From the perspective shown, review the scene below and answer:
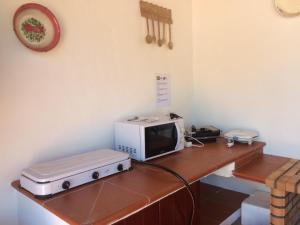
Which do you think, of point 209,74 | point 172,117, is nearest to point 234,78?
point 209,74

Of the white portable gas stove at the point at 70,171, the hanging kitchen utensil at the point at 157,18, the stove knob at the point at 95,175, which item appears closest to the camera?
the white portable gas stove at the point at 70,171

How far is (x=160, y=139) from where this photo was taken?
1.66 meters

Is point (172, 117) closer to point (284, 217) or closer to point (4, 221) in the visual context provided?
point (284, 217)

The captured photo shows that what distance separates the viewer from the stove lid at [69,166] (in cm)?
116

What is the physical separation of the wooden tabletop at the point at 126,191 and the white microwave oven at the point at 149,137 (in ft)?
0.23

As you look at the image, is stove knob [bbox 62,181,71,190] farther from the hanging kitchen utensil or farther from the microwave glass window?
the hanging kitchen utensil

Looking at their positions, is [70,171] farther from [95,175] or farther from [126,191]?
[126,191]

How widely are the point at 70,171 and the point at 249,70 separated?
1585 mm

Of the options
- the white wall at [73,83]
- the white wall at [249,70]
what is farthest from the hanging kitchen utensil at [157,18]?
the white wall at [249,70]

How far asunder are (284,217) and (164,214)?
633mm

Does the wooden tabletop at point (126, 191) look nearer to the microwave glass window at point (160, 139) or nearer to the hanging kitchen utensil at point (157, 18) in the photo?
the microwave glass window at point (160, 139)

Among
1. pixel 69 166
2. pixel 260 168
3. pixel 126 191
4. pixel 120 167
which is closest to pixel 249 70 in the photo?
pixel 260 168

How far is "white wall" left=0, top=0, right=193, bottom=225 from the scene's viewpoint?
1308 mm

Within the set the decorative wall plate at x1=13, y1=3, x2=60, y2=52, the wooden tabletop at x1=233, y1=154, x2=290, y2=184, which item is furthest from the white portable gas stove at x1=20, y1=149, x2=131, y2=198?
the wooden tabletop at x1=233, y1=154, x2=290, y2=184
